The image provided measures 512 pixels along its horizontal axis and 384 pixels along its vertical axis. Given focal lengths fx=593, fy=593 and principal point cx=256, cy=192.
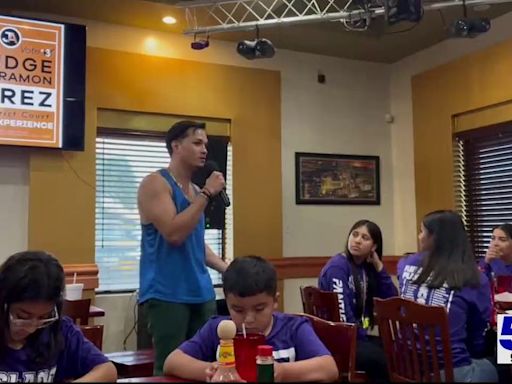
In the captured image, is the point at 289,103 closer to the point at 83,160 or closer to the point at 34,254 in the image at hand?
the point at 83,160

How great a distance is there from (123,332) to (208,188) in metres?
2.61

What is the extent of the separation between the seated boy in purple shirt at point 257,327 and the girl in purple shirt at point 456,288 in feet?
3.01

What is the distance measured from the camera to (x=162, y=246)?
2123 mm

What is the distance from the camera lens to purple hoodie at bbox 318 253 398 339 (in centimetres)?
312

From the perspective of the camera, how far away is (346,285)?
10.5 ft

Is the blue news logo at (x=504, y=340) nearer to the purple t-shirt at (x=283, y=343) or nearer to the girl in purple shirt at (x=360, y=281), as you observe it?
the girl in purple shirt at (x=360, y=281)

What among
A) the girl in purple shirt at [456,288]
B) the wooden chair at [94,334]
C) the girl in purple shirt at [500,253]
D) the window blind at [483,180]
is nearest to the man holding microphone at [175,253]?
the wooden chair at [94,334]

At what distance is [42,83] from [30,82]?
80 mm

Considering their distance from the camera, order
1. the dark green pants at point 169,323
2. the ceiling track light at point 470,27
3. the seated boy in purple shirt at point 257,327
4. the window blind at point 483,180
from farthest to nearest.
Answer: the window blind at point 483,180 → the ceiling track light at point 470,27 → the dark green pants at point 169,323 → the seated boy in purple shirt at point 257,327

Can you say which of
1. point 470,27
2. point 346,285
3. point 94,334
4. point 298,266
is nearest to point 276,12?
point 470,27

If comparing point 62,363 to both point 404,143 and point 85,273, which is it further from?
A: point 404,143

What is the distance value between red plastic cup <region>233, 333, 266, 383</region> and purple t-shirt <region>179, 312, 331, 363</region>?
0.25 m

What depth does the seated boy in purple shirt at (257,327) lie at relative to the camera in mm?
1548

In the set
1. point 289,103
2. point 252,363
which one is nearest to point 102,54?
point 289,103
